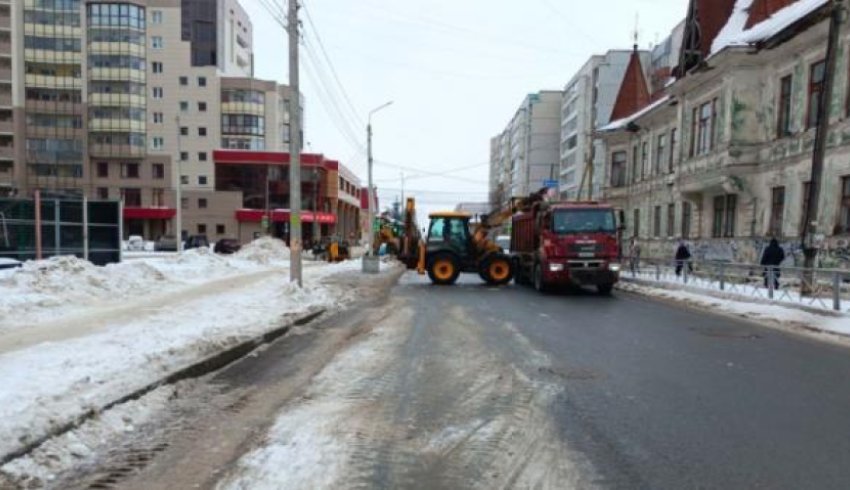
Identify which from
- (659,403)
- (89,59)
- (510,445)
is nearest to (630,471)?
(510,445)

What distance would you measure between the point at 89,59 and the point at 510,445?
8312 centimetres

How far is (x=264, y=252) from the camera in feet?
116

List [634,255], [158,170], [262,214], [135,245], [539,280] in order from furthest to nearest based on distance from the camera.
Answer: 1. [158,170]
2. [262,214]
3. [135,245]
4. [634,255]
5. [539,280]

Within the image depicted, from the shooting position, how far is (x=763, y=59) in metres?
21.9

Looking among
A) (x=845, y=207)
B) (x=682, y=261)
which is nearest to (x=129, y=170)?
(x=682, y=261)

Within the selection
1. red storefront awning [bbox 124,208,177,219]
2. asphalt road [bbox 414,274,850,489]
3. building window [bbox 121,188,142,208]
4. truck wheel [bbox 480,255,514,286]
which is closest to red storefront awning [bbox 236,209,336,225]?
red storefront awning [bbox 124,208,177,219]

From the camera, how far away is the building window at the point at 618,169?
38.8 meters

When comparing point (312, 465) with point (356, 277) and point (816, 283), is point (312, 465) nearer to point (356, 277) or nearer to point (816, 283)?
point (816, 283)

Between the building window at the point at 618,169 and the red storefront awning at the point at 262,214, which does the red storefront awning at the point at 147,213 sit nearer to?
the red storefront awning at the point at 262,214

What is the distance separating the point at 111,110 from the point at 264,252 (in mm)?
50172

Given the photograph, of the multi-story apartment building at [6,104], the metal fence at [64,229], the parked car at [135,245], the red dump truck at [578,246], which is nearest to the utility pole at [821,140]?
the red dump truck at [578,246]

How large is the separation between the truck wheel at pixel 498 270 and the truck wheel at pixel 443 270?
1255 millimetres

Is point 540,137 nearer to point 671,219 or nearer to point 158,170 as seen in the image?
point 158,170

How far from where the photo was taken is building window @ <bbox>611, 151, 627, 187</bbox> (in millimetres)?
38844
